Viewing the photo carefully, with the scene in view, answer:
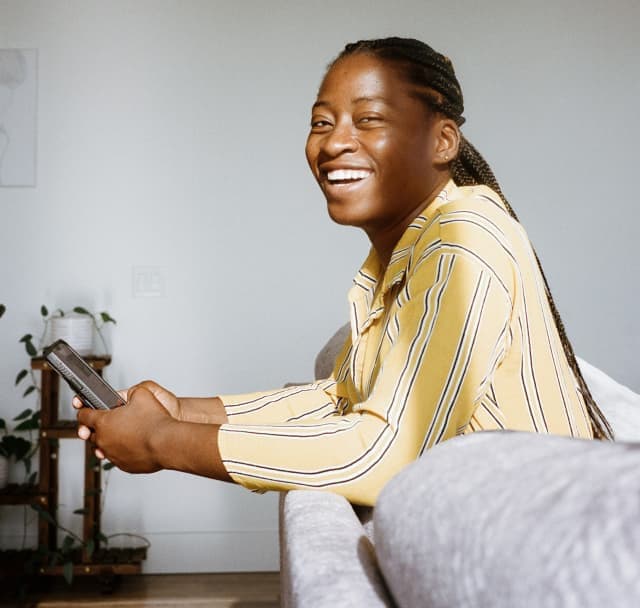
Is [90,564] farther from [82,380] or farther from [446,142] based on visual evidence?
[446,142]

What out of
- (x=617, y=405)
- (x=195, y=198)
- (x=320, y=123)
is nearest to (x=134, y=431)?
(x=320, y=123)

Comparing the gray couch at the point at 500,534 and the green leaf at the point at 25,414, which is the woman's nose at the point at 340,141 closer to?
the gray couch at the point at 500,534

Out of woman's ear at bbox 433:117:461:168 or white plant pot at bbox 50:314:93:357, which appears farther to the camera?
white plant pot at bbox 50:314:93:357

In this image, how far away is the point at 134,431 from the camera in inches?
37.3

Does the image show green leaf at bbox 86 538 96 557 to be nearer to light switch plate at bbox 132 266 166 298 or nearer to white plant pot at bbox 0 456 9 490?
white plant pot at bbox 0 456 9 490

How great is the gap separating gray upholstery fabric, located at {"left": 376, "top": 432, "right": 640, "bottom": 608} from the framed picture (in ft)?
8.94

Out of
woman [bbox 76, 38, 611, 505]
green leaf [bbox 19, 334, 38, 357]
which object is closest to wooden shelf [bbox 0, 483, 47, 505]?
green leaf [bbox 19, 334, 38, 357]

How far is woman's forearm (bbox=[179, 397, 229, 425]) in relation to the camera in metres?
1.29

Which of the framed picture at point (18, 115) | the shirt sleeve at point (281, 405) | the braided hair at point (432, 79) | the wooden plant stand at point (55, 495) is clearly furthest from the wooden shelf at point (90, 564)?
the braided hair at point (432, 79)

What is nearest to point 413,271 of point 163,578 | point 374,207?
point 374,207

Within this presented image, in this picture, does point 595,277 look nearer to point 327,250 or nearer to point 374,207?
point 327,250

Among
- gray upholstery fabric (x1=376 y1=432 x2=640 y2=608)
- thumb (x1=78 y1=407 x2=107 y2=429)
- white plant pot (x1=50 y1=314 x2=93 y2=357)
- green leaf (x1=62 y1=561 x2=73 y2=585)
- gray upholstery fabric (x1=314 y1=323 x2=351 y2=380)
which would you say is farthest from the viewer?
white plant pot (x1=50 y1=314 x2=93 y2=357)

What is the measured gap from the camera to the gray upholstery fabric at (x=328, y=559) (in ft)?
1.70

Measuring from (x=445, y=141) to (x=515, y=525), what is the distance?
926 millimetres
